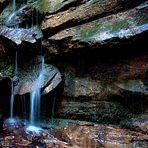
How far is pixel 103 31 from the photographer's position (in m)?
7.82

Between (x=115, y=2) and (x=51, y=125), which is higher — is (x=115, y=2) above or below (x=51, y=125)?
above

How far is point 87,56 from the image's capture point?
8430 mm

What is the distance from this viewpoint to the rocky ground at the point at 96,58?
24.5 ft

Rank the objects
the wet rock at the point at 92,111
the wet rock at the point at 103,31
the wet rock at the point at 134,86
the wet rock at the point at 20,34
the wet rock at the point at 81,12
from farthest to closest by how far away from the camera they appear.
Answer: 1. the wet rock at the point at 20,34
2. the wet rock at the point at 81,12
3. the wet rock at the point at 92,111
4. the wet rock at the point at 134,86
5. the wet rock at the point at 103,31

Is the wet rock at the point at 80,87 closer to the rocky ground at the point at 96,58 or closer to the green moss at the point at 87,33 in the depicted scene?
the rocky ground at the point at 96,58

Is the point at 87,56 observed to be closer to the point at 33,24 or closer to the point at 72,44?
the point at 72,44

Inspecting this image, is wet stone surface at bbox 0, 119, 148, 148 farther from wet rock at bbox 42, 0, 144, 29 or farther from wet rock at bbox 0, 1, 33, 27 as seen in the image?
wet rock at bbox 0, 1, 33, 27

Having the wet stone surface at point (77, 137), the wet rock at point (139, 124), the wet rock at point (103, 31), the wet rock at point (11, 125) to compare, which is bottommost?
the wet stone surface at point (77, 137)

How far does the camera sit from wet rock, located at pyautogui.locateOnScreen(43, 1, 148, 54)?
7406mm

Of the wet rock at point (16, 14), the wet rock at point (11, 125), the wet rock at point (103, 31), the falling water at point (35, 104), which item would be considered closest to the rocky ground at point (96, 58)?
the wet rock at point (103, 31)

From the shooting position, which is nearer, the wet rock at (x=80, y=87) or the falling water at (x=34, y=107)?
the wet rock at (x=80, y=87)

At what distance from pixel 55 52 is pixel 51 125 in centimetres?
225

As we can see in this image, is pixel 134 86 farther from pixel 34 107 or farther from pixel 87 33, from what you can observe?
pixel 34 107

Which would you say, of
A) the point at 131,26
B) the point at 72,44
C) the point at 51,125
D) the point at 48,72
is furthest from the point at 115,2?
the point at 51,125
